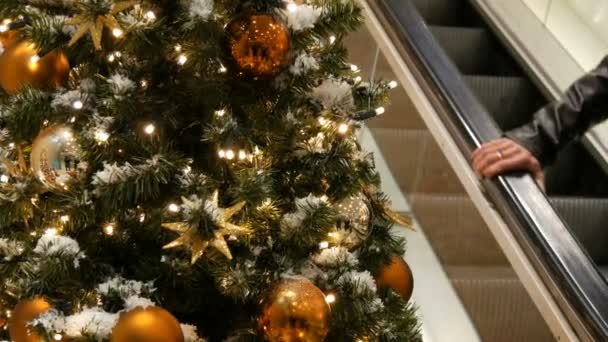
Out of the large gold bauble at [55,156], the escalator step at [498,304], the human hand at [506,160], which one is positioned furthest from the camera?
the escalator step at [498,304]

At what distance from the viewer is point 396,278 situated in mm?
1396

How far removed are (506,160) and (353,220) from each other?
0.46 meters

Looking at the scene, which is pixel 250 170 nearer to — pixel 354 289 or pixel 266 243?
pixel 266 243

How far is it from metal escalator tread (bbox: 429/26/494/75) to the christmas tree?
2.00 m

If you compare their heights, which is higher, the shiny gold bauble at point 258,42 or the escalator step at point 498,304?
the shiny gold bauble at point 258,42

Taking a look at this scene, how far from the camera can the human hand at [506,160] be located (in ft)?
4.97

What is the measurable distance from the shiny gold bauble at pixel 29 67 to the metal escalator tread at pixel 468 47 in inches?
91.8

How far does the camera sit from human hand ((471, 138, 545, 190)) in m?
1.51

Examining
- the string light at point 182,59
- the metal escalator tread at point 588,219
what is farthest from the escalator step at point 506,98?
the string light at point 182,59

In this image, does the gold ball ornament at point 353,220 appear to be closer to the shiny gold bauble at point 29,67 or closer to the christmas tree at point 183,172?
the christmas tree at point 183,172

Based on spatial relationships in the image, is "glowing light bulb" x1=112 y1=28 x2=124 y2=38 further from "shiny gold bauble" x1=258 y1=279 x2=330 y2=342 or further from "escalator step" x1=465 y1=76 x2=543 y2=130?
"escalator step" x1=465 y1=76 x2=543 y2=130

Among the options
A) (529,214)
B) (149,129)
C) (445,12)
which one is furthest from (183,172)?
(445,12)

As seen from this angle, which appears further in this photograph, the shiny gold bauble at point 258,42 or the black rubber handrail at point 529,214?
the black rubber handrail at point 529,214

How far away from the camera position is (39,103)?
1.12 m
